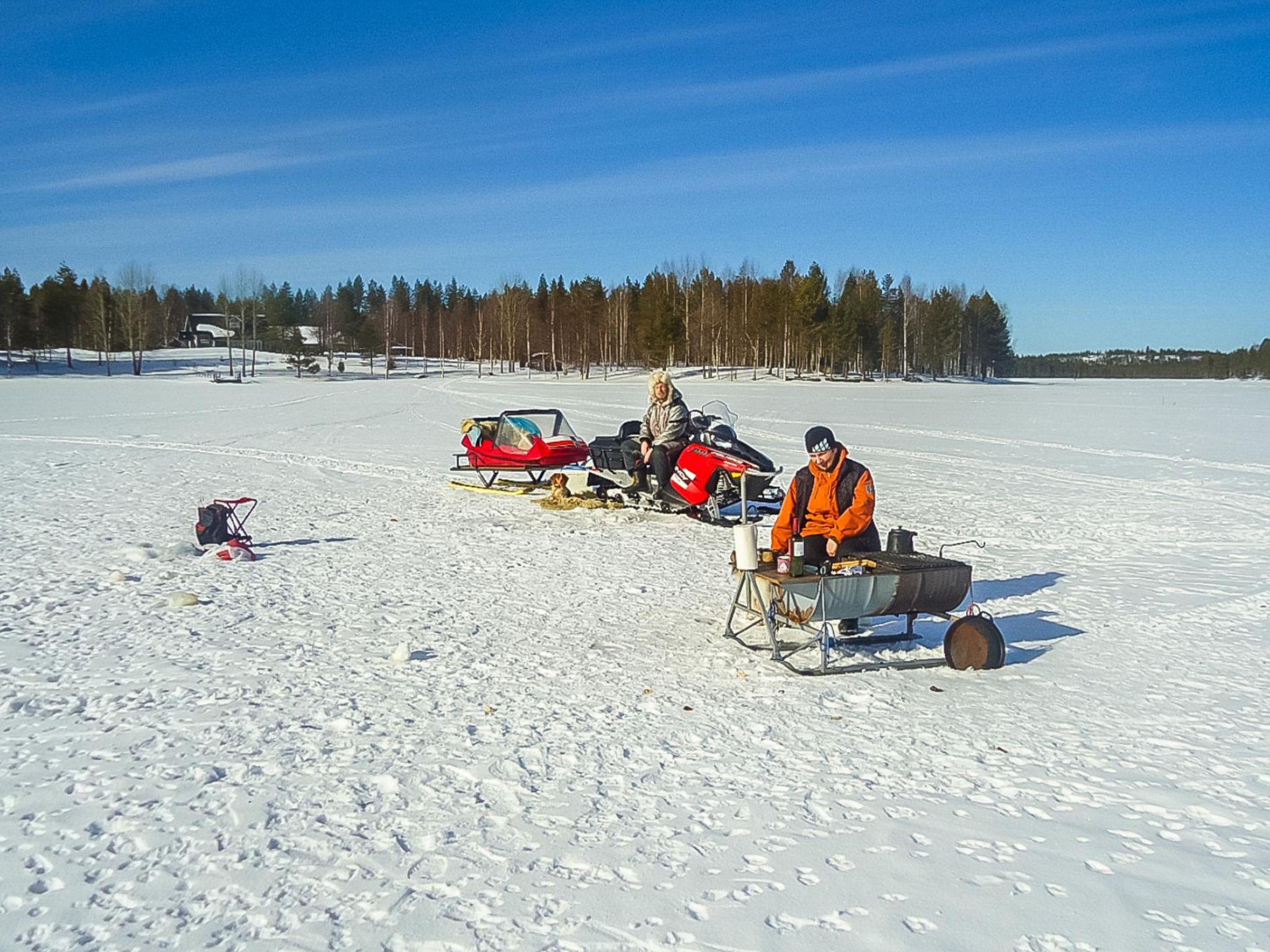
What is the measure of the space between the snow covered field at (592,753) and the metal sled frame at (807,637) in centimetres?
13

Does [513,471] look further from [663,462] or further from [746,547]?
[746,547]

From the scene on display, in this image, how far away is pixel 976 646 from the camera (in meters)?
6.10

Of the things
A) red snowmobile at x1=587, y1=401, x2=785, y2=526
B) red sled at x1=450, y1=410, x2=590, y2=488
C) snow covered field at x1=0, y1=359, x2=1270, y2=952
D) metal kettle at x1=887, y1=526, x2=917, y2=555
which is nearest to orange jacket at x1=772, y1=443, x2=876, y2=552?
metal kettle at x1=887, y1=526, x2=917, y2=555

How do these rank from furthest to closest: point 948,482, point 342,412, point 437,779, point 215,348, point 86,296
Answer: point 215,348
point 86,296
point 342,412
point 948,482
point 437,779

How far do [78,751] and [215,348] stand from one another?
365 feet

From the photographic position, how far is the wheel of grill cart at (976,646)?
6070mm

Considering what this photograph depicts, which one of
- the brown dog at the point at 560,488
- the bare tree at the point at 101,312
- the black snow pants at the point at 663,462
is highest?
the bare tree at the point at 101,312

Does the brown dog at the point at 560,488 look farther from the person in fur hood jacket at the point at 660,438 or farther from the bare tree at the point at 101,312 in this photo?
the bare tree at the point at 101,312

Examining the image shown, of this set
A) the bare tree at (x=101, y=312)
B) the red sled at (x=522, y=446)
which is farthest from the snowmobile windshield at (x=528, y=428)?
→ the bare tree at (x=101, y=312)

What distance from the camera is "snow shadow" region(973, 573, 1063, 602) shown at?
816 cm

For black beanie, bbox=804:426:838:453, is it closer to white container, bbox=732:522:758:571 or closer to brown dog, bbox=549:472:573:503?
white container, bbox=732:522:758:571

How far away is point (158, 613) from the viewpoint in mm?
7262

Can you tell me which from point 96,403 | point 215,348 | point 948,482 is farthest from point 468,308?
point 948,482

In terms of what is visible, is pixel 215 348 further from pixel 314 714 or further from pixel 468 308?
pixel 314 714
